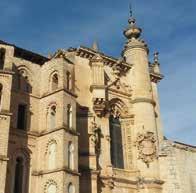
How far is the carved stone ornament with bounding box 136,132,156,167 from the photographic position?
26.3m

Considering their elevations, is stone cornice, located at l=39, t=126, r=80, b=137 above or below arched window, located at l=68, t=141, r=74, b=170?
above

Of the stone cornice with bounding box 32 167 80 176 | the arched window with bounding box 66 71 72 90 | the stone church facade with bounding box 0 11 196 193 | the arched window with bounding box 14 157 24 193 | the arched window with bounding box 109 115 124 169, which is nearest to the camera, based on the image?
the stone cornice with bounding box 32 167 80 176

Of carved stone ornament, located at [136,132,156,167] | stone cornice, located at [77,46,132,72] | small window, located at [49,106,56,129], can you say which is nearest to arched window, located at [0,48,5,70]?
small window, located at [49,106,56,129]

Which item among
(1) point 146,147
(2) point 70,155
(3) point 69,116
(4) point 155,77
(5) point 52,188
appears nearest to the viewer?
(5) point 52,188

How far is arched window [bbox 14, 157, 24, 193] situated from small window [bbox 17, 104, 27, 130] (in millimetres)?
1910

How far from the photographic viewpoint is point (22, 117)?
2311cm

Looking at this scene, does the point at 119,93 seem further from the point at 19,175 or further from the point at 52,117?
the point at 19,175

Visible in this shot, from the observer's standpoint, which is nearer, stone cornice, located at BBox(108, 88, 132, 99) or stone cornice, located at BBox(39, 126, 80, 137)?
stone cornice, located at BBox(39, 126, 80, 137)

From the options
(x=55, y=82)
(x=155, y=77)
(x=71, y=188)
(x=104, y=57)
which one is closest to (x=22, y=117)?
(x=55, y=82)

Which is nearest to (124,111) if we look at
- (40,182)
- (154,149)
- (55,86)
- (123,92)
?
(123,92)

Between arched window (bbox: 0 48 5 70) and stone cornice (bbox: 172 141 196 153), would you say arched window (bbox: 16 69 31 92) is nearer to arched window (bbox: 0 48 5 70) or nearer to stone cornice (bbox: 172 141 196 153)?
arched window (bbox: 0 48 5 70)

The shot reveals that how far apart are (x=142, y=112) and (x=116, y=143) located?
2856 mm

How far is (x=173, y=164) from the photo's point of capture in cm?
2648

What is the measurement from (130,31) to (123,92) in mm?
5434
